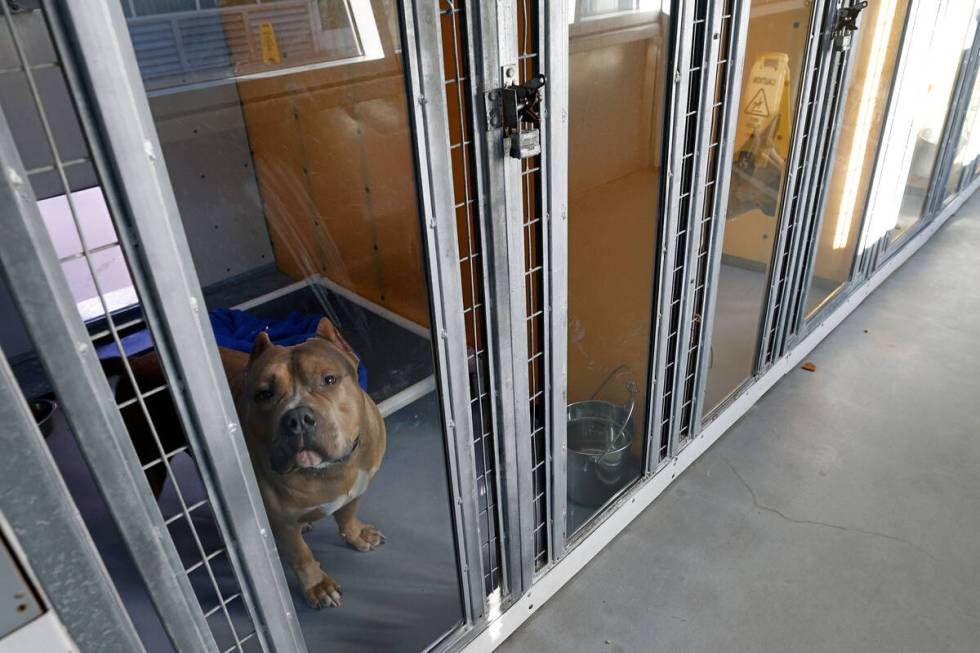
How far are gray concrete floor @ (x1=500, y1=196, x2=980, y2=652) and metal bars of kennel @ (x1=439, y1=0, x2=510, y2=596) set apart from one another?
47 centimetres

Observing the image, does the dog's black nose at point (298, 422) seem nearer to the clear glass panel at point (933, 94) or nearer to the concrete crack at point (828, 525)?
the concrete crack at point (828, 525)

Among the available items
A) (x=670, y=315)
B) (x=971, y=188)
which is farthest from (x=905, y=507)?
(x=971, y=188)

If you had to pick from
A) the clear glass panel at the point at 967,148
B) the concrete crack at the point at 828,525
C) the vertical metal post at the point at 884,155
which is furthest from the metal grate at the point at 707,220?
the clear glass panel at the point at 967,148

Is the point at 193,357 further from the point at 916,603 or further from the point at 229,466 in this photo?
the point at 916,603

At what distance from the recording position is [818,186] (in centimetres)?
254

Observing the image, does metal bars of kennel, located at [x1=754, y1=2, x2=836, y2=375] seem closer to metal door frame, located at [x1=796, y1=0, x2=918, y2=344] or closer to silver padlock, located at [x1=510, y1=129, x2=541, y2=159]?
metal door frame, located at [x1=796, y1=0, x2=918, y2=344]

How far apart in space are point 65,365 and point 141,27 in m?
0.47

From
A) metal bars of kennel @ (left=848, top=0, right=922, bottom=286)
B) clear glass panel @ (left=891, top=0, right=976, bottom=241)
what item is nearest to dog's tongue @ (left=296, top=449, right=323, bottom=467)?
metal bars of kennel @ (left=848, top=0, right=922, bottom=286)

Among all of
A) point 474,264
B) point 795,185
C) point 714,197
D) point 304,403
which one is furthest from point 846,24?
point 304,403

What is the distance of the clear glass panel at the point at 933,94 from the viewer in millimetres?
3066

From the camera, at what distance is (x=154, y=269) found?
890 mm

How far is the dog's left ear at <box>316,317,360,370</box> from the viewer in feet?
4.36

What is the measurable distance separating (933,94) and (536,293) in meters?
2.95

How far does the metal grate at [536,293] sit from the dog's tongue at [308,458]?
567mm
